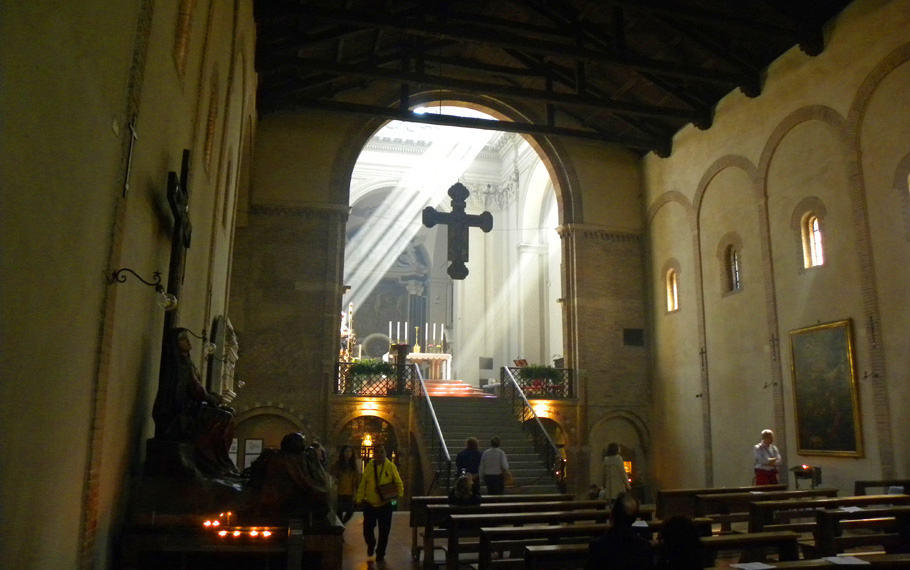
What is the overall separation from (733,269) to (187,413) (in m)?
14.2

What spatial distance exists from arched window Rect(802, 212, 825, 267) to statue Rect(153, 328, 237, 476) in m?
12.1

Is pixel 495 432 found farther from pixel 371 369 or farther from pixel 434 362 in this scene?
pixel 434 362

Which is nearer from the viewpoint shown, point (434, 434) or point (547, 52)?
point (547, 52)

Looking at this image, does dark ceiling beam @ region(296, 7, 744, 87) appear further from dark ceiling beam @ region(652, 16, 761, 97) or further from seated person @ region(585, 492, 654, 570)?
seated person @ region(585, 492, 654, 570)

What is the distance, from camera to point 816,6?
1416cm

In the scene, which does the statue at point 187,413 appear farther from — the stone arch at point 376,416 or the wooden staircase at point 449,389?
the wooden staircase at point 449,389

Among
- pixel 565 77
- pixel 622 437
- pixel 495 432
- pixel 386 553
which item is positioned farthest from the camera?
pixel 622 437

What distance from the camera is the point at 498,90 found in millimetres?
16672

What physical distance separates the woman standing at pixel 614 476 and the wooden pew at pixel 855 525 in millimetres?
3734

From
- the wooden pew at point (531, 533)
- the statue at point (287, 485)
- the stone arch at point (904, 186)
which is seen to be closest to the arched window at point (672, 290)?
the stone arch at point (904, 186)

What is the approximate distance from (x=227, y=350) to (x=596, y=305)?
1078 cm

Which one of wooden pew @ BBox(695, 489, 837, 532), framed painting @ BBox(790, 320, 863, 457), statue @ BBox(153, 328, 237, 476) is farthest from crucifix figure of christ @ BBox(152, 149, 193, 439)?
framed painting @ BBox(790, 320, 863, 457)

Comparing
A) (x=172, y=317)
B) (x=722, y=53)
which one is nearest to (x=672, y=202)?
(x=722, y=53)

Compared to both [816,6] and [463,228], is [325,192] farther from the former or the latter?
[816,6]
